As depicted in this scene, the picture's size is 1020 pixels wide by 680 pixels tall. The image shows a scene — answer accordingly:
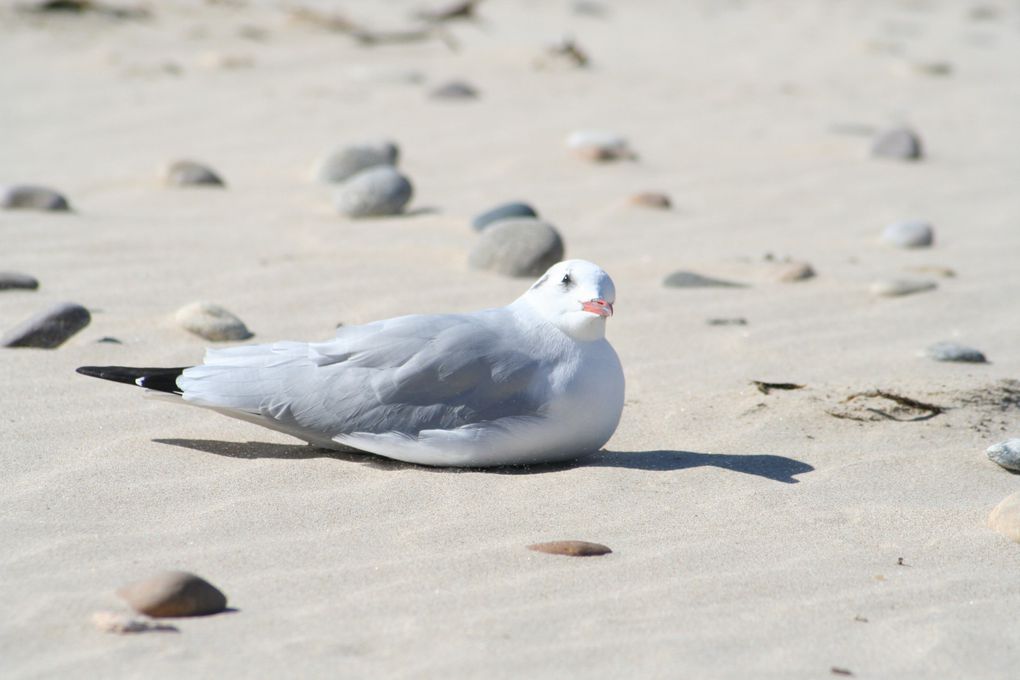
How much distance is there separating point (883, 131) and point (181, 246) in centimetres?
458

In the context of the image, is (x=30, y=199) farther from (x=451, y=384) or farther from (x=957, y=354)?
(x=957, y=354)

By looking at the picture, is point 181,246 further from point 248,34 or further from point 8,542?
point 248,34

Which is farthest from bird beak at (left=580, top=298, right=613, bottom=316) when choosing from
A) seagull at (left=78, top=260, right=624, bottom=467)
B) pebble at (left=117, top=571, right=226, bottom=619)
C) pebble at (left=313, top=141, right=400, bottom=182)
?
pebble at (left=313, top=141, right=400, bottom=182)

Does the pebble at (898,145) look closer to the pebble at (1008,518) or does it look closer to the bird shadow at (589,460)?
the bird shadow at (589,460)

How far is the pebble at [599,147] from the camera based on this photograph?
8.00 metres

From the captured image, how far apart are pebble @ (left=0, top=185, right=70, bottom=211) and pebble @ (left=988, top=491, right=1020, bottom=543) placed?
448cm

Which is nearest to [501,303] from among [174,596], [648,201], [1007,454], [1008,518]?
[648,201]

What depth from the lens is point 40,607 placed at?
2773 mm

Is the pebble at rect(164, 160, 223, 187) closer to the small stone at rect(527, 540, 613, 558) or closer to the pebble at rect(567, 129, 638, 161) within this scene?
the pebble at rect(567, 129, 638, 161)

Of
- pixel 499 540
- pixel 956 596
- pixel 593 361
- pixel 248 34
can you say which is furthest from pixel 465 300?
pixel 248 34

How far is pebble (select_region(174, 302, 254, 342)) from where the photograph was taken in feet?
15.6

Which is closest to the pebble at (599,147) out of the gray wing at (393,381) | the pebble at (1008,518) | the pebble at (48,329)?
the pebble at (48,329)

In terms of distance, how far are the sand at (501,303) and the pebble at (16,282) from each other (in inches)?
4.2

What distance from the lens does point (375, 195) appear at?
262 inches
